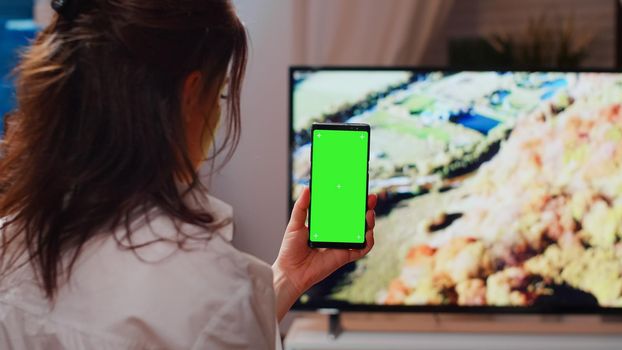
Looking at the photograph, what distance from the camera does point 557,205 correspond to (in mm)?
2512

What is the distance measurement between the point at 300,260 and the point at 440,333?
131 cm

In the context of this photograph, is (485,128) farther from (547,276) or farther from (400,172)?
(547,276)

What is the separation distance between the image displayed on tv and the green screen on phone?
1.00m

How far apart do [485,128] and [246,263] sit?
1715 millimetres

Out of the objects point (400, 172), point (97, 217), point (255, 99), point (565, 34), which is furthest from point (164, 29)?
point (565, 34)

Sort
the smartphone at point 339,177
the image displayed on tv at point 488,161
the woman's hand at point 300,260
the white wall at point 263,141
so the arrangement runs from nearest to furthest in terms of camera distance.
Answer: the woman's hand at point 300,260
the smartphone at point 339,177
the image displayed on tv at point 488,161
the white wall at point 263,141

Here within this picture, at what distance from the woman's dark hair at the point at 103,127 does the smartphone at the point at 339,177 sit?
0.56m

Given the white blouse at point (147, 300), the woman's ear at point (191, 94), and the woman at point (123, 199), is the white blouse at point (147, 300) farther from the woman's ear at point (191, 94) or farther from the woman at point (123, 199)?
the woman's ear at point (191, 94)

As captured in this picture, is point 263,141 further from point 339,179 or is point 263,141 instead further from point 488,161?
point 339,179

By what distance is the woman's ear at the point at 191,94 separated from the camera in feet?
3.16

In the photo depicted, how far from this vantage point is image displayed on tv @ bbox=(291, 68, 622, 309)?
2510 mm

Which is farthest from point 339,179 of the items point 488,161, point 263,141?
point 263,141

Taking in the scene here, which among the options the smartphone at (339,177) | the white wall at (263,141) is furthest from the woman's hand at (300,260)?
the white wall at (263,141)

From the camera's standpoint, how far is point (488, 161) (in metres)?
2.52
